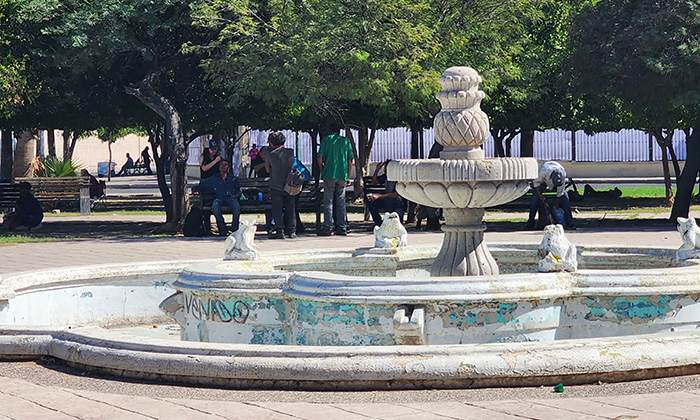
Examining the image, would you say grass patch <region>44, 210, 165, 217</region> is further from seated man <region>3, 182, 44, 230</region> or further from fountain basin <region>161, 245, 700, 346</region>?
fountain basin <region>161, 245, 700, 346</region>

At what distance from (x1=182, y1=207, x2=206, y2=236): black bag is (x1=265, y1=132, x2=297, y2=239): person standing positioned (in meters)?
1.43

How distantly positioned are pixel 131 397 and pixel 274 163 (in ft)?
33.9

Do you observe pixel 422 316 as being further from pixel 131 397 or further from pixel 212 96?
pixel 212 96

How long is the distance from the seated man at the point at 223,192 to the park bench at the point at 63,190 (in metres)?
8.63

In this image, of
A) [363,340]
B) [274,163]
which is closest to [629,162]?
[274,163]

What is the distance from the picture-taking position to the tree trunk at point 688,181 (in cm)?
1925

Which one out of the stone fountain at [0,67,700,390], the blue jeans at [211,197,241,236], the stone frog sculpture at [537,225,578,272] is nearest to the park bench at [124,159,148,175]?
the blue jeans at [211,197,241,236]

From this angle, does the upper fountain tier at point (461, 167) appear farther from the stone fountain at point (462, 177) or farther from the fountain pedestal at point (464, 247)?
the fountain pedestal at point (464, 247)

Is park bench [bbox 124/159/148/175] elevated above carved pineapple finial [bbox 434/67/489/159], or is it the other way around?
park bench [bbox 124/159/148/175]

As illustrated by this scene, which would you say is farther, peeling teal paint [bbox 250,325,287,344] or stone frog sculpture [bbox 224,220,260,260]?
stone frog sculpture [bbox 224,220,260,260]

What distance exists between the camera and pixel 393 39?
16.9 metres

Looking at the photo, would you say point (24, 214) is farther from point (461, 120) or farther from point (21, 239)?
point (461, 120)

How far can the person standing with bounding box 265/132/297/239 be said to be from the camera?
53.5ft

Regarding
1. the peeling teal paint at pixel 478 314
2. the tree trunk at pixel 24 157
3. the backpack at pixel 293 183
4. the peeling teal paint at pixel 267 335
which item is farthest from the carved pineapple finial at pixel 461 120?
the tree trunk at pixel 24 157
